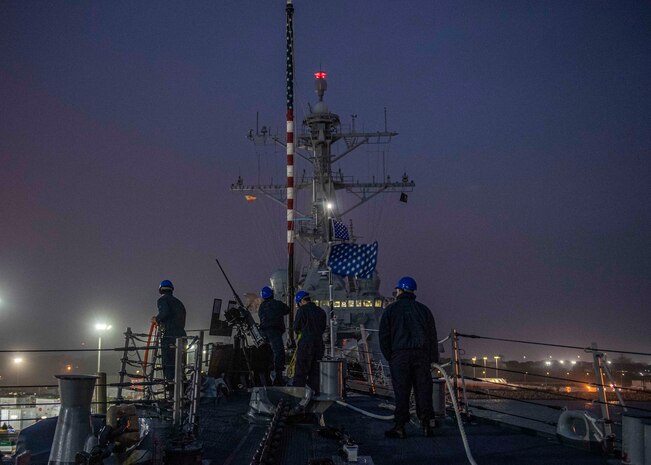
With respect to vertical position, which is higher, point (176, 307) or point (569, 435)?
point (176, 307)

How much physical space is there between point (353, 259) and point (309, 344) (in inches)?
167

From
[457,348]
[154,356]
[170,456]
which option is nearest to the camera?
[170,456]

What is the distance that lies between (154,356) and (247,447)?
404 cm

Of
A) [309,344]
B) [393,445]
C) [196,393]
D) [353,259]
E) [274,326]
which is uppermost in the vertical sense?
[353,259]

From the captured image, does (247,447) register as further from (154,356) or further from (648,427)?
(154,356)

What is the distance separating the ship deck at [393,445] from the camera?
432 cm

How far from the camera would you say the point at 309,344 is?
705 cm

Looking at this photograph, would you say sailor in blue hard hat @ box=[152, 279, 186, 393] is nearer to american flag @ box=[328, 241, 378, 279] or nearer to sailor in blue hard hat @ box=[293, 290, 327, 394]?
sailor in blue hard hat @ box=[293, 290, 327, 394]

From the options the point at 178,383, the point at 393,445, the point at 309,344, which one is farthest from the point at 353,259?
the point at 178,383

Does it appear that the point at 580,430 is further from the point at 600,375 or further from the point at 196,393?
the point at 196,393

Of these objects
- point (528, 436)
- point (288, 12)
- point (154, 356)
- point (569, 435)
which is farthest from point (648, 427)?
point (288, 12)

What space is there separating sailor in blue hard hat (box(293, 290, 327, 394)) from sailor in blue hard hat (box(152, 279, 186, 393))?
242 centimetres

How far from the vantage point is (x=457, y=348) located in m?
6.46

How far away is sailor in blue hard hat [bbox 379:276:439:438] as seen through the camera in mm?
5453
